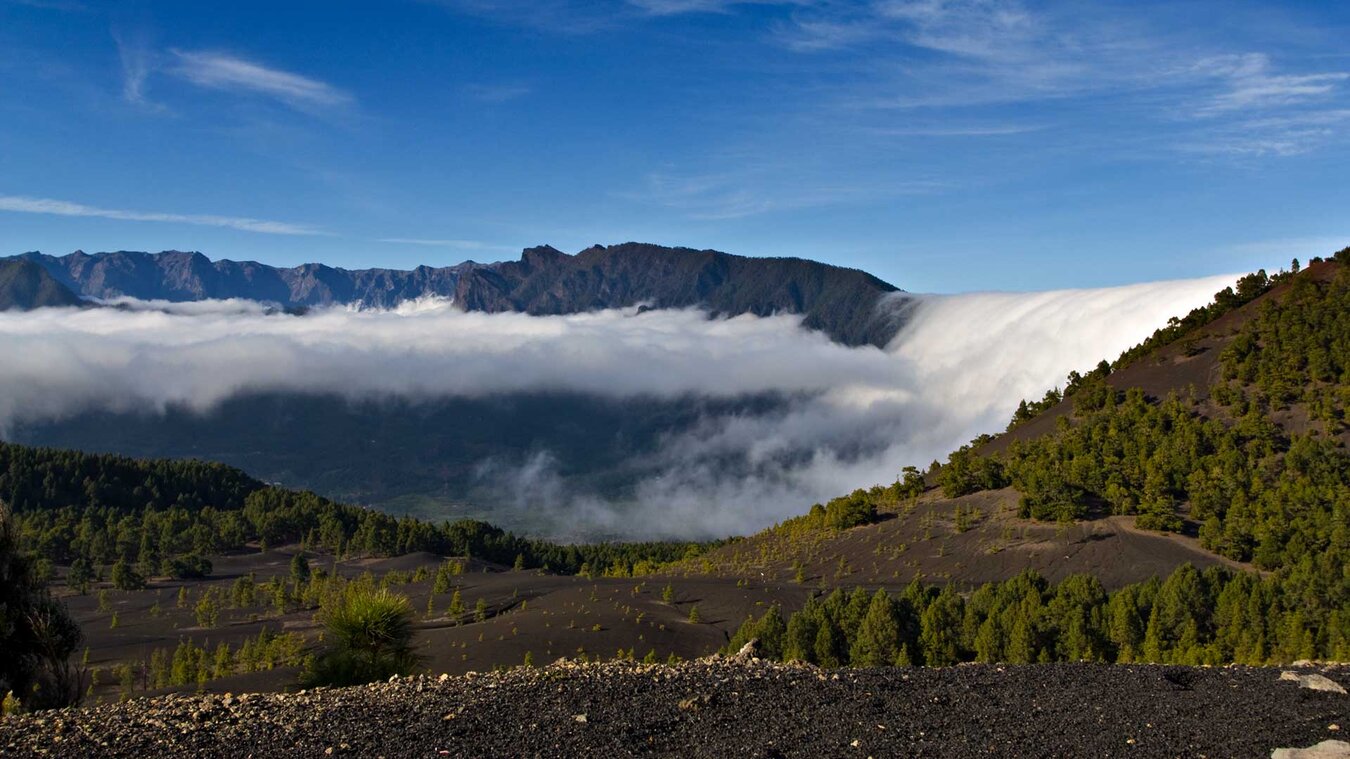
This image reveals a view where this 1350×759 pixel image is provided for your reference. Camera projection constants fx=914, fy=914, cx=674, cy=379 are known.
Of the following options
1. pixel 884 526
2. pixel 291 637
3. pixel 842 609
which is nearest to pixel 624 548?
pixel 884 526

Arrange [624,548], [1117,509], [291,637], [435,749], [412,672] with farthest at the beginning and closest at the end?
[624,548], [1117,509], [291,637], [412,672], [435,749]

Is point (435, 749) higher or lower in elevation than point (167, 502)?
higher

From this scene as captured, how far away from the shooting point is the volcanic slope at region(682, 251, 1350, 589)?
70.6 meters

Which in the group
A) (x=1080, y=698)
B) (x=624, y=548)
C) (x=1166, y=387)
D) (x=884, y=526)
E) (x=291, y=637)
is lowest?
(x=624, y=548)

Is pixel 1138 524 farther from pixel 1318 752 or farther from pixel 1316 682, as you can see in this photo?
pixel 1318 752

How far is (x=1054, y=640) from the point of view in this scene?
164 feet

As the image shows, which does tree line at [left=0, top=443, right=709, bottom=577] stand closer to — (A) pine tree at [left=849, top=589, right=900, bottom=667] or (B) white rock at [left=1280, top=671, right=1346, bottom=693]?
(A) pine tree at [left=849, top=589, right=900, bottom=667]

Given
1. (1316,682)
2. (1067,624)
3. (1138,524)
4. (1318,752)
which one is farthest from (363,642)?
(1138,524)

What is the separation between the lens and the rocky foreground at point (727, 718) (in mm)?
12094

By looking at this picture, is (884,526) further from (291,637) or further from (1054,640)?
(291,637)

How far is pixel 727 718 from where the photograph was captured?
1324cm

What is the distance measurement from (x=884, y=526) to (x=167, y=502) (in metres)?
125

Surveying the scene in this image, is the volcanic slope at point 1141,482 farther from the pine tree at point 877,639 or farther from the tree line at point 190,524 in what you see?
the tree line at point 190,524

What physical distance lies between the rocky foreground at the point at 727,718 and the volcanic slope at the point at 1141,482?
179 feet
